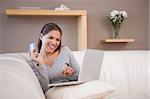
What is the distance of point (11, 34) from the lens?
3.43 meters

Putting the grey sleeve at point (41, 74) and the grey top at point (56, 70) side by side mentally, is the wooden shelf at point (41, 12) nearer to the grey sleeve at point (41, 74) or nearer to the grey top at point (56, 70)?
the grey top at point (56, 70)

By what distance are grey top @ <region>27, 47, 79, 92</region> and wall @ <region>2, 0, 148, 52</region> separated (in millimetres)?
1923

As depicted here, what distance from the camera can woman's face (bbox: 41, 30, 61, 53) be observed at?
1501mm

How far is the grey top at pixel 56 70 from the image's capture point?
4.56 ft

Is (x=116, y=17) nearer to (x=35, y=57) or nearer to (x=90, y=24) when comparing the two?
(x=90, y=24)

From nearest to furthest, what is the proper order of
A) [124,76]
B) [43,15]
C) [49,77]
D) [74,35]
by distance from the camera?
[49,77]
[124,76]
[43,15]
[74,35]

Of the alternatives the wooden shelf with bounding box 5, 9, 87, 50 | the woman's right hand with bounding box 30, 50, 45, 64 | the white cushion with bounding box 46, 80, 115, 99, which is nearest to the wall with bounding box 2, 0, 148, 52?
the wooden shelf with bounding box 5, 9, 87, 50

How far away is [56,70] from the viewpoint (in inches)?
59.4

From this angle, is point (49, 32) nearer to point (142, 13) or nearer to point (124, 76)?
point (124, 76)

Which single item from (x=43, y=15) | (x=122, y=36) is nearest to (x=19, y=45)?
(x=43, y=15)

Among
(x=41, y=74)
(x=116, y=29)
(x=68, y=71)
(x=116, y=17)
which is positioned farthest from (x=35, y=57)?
(x=116, y=29)

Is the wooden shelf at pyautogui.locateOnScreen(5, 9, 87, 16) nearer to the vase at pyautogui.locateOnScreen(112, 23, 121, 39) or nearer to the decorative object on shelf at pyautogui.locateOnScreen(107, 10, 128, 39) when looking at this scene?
the decorative object on shelf at pyautogui.locateOnScreen(107, 10, 128, 39)

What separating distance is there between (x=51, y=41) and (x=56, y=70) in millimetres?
171

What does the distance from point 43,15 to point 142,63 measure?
5.31 feet
